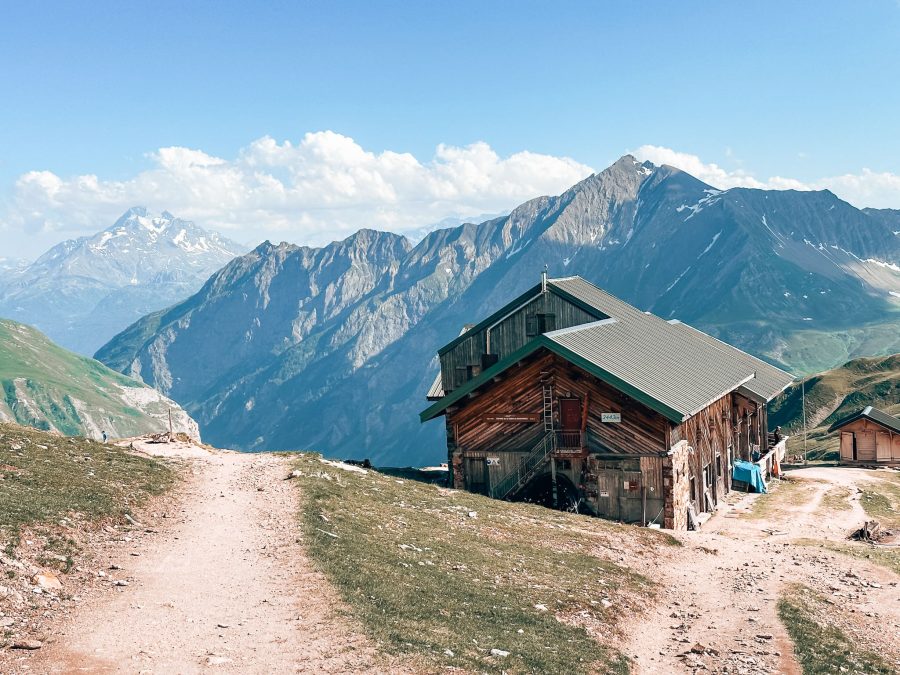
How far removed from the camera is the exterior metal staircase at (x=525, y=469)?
47375 millimetres

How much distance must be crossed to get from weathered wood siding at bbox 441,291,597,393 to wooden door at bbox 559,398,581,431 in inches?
536

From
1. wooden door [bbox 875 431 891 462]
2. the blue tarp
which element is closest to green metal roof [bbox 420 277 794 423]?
the blue tarp

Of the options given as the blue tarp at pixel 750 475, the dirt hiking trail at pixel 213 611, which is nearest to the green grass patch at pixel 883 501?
the blue tarp at pixel 750 475

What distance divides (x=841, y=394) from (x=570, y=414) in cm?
12735

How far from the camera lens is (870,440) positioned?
77.3m

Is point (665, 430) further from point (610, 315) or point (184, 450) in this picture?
point (184, 450)

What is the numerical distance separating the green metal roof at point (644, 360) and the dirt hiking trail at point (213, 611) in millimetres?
19106

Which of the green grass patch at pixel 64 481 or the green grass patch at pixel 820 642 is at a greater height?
the green grass patch at pixel 64 481

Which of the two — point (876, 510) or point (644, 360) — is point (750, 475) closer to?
point (876, 510)

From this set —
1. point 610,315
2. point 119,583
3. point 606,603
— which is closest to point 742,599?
point 606,603

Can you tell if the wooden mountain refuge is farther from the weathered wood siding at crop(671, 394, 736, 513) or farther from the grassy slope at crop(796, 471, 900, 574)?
the grassy slope at crop(796, 471, 900, 574)

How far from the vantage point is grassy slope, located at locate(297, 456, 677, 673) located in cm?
2122

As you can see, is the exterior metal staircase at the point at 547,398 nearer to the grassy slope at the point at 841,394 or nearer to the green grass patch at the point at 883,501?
the green grass patch at the point at 883,501

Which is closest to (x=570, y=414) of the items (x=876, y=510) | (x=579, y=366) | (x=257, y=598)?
(x=579, y=366)
